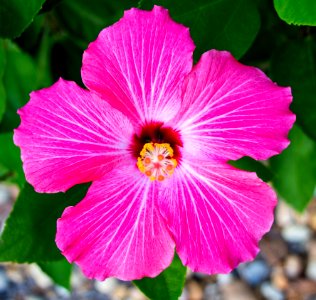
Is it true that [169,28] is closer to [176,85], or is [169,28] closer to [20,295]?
[176,85]

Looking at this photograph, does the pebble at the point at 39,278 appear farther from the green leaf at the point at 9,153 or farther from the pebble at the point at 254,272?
the green leaf at the point at 9,153

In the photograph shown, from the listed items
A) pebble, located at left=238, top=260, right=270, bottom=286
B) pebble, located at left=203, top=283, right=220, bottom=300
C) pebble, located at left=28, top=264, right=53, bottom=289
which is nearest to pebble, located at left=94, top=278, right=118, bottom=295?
pebble, located at left=28, top=264, right=53, bottom=289

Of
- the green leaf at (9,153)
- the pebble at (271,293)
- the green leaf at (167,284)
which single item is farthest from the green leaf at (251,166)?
the pebble at (271,293)

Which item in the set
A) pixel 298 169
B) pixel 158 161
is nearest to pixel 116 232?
pixel 158 161

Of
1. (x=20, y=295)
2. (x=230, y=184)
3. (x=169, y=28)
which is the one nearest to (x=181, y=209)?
(x=230, y=184)

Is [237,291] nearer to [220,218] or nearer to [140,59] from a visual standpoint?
[220,218]

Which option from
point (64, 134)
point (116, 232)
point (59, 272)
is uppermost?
point (64, 134)
